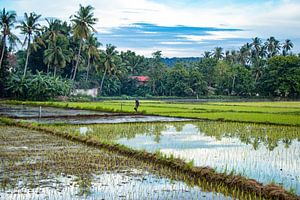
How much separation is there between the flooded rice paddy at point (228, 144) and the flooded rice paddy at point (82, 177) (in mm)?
1222

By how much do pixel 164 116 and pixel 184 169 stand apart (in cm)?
1573

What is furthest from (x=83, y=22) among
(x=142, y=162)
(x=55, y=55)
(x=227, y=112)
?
(x=142, y=162)

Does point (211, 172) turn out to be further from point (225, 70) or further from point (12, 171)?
point (225, 70)

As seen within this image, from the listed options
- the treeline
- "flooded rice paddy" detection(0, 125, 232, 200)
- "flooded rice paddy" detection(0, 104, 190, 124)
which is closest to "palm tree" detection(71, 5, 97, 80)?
the treeline

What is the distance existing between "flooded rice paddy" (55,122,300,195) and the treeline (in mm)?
25702

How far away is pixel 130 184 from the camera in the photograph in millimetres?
7754

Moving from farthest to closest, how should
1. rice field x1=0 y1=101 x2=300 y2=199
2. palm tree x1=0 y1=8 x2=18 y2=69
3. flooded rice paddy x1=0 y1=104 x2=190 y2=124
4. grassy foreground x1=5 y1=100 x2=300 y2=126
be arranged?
palm tree x1=0 y1=8 x2=18 y2=69 < grassy foreground x1=5 y1=100 x2=300 y2=126 < flooded rice paddy x1=0 y1=104 x2=190 y2=124 < rice field x1=0 y1=101 x2=300 y2=199

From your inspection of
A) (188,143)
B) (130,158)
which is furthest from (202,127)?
(130,158)

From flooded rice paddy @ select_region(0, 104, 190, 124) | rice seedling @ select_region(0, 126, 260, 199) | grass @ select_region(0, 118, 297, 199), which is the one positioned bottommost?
flooded rice paddy @ select_region(0, 104, 190, 124)

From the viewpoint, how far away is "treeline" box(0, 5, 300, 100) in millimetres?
42062

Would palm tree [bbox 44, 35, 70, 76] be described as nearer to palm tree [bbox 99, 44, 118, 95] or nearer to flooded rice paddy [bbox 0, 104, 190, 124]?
palm tree [bbox 99, 44, 118, 95]

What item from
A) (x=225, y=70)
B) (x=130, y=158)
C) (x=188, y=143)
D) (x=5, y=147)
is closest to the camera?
(x=130, y=158)

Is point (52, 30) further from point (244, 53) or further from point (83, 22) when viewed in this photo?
point (244, 53)

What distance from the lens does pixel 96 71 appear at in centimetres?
5759
